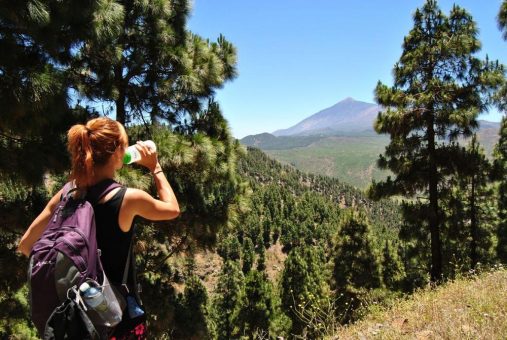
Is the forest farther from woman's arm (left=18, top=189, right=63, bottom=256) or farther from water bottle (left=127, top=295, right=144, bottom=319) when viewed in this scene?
water bottle (left=127, top=295, right=144, bottom=319)

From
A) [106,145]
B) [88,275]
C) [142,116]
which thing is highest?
[142,116]

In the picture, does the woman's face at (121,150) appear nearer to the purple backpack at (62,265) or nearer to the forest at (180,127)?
the purple backpack at (62,265)

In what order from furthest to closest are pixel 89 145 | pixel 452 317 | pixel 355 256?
pixel 355 256
pixel 452 317
pixel 89 145

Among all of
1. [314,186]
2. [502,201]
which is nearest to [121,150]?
[502,201]

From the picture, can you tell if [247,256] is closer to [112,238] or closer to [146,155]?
[146,155]

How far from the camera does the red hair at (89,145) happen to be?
2156mm

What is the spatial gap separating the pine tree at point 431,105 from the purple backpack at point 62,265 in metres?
10.7

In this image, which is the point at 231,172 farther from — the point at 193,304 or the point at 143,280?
the point at 193,304

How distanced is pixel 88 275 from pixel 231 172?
5358 millimetres

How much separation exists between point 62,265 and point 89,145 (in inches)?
26.8

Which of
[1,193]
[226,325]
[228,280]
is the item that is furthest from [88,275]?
[228,280]

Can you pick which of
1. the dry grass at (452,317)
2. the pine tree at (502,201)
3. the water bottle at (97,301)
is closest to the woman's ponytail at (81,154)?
the water bottle at (97,301)

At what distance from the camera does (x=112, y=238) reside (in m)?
2.22

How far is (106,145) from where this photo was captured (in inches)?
86.9
